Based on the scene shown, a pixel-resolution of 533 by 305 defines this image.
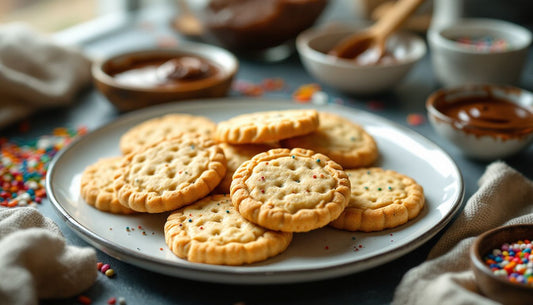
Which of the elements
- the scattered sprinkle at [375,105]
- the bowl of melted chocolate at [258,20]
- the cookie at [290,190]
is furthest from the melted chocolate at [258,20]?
the cookie at [290,190]

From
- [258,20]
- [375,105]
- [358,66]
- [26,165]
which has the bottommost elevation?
[375,105]

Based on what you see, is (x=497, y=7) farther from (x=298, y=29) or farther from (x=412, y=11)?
(x=298, y=29)

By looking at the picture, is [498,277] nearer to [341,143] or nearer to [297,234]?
[297,234]

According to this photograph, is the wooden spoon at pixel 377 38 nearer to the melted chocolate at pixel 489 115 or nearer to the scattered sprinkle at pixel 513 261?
the melted chocolate at pixel 489 115

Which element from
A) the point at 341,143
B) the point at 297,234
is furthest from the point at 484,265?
the point at 341,143

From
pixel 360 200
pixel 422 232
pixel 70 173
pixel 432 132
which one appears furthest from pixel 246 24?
Result: pixel 422 232
